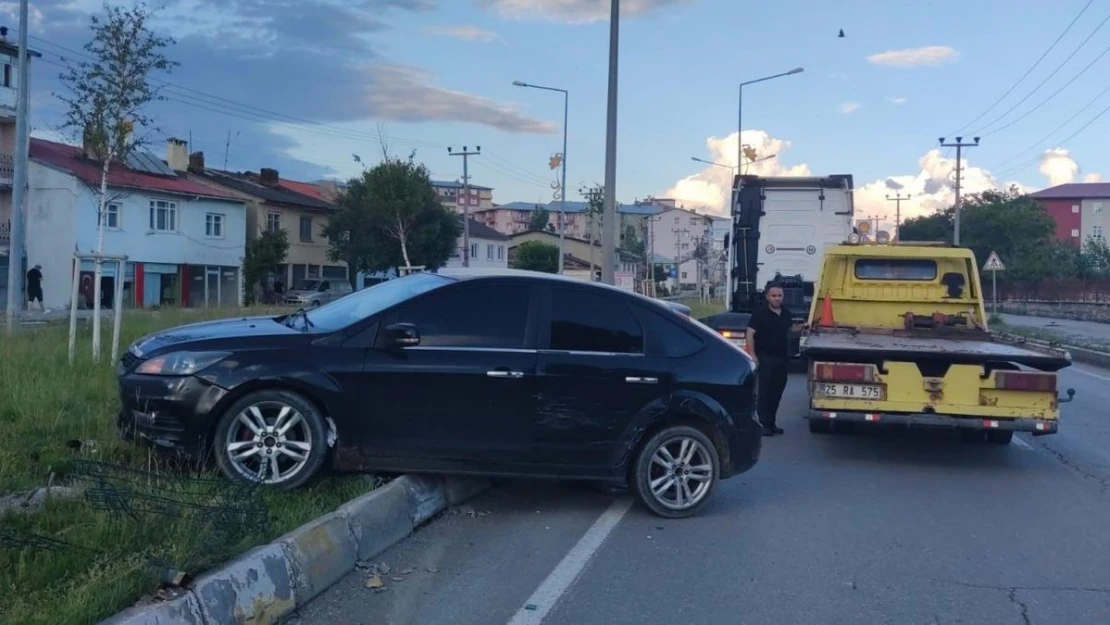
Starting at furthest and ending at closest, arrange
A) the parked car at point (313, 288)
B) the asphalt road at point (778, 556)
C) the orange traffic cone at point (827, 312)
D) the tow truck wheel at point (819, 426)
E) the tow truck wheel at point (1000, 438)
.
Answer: the parked car at point (313, 288)
the orange traffic cone at point (827, 312)
the tow truck wheel at point (1000, 438)
the tow truck wheel at point (819, 426)
the asphalt road at point (778, 556)

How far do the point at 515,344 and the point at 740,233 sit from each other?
45.3 ft

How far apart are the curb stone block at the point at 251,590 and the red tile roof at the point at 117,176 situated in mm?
39488

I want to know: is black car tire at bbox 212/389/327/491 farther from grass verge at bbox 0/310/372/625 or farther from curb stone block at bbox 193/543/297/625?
curb stone block at bbox 193/543/297/625

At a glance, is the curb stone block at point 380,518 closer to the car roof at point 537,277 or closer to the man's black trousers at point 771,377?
the car roof at point 537,277

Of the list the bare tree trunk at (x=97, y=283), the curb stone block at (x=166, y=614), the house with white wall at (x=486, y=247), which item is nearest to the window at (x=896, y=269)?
the bare tree trunk at (x=97, y=283)

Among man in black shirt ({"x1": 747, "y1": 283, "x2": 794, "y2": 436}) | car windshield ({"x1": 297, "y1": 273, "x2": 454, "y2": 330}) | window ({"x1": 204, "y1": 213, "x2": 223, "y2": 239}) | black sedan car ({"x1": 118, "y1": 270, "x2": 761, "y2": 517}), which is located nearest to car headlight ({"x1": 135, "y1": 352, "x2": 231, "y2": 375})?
black sedan car ({"x1": 118, "y1": 270, "x2": 761, "y2": 517})

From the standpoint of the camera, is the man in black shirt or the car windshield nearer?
the car windshield

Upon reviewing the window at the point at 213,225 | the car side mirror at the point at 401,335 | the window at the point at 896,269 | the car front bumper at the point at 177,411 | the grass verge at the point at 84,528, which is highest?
the window at the point at 213,225

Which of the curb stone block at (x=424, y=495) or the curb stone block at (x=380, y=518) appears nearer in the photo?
the curb stone block at (x=380, y=518)

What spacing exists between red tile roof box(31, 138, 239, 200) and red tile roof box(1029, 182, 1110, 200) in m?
94.8

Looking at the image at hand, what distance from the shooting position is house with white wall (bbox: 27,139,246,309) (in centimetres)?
4547

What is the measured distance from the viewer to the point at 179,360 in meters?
7.27

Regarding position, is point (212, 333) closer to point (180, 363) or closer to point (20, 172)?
point (180, 363)

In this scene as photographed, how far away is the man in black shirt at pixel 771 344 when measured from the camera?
1181 centimetres
